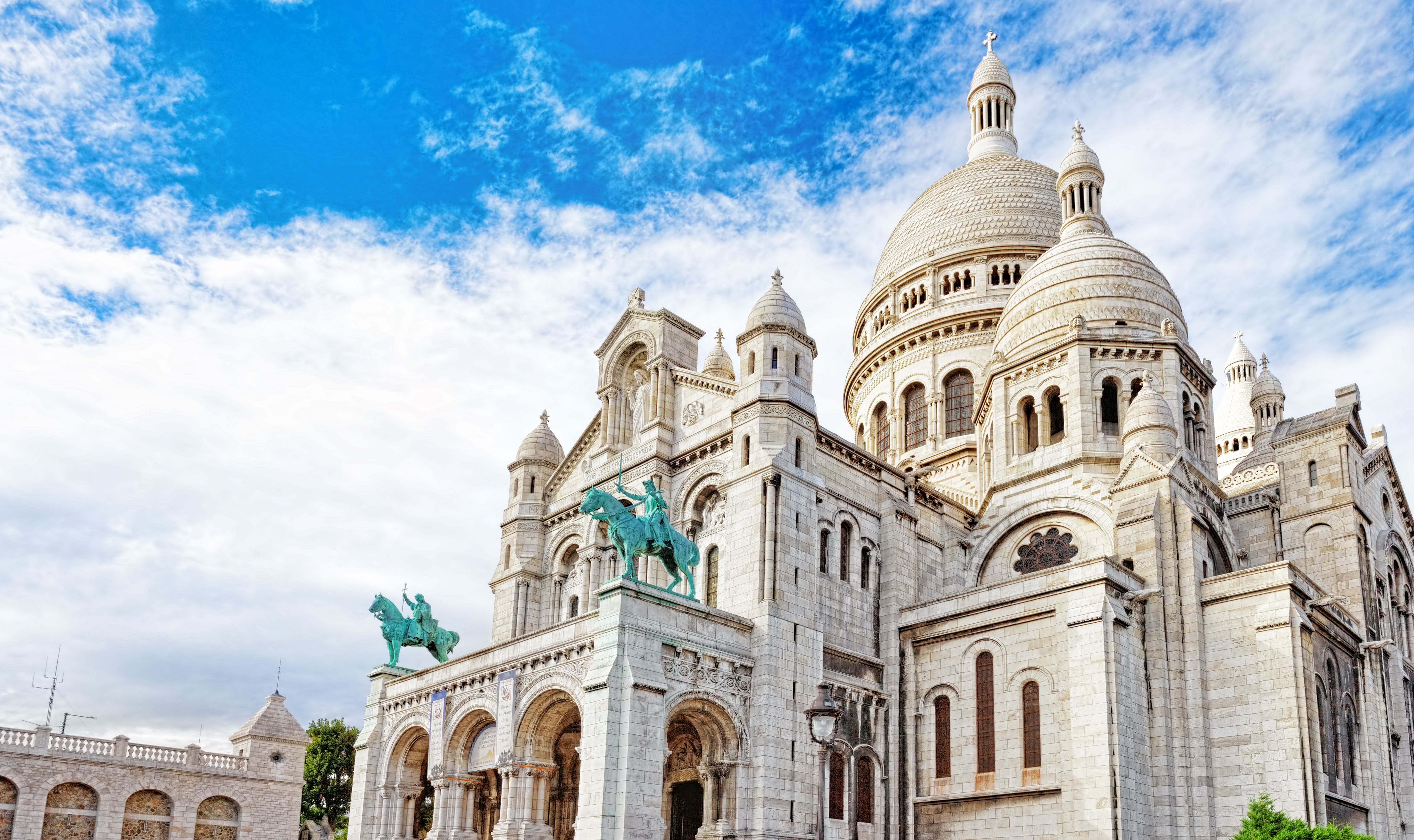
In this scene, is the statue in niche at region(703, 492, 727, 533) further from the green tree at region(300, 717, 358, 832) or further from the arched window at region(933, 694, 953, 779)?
the green tree at region(300, 717, 358, 832)

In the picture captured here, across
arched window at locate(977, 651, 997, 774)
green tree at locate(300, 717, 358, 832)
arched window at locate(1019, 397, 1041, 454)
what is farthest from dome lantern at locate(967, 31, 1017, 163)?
green tree at locate(300, 717, 358, 832)

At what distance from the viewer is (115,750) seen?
49.8 meters

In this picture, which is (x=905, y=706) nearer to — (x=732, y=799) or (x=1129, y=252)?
(x=732, y=799)

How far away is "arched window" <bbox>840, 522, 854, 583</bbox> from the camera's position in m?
37.5

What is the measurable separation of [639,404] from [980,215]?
25.6 meters

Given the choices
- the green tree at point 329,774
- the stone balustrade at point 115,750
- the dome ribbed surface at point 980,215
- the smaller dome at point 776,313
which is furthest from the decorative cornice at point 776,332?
the green tree at point 329,774

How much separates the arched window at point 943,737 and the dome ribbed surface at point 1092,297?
1513 cm

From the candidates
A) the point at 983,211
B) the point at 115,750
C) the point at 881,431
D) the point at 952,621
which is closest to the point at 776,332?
the point at 952,621

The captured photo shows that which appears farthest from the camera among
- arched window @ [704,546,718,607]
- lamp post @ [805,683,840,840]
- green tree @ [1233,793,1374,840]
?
arched window @ [704,546,718,607]

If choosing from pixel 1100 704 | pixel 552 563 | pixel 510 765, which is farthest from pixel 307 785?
pixel 1100 704

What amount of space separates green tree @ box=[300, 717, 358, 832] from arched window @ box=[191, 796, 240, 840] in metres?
14.4

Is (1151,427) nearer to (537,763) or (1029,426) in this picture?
(1029,426)

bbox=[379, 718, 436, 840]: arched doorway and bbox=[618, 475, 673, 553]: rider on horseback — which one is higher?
bbox=[618, 475, 673, 553]: rider on horseback

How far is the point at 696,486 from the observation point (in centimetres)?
3869
